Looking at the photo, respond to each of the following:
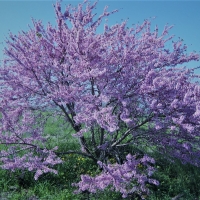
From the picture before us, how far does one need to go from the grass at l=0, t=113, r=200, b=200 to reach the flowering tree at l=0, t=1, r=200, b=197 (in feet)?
1.49

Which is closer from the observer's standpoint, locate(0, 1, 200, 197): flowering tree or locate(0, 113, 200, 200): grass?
locate(0, 1, 200, 197): flowering tree

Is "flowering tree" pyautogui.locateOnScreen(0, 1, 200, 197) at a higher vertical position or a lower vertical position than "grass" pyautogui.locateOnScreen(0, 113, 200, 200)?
higher

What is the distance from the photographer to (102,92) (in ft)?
12.6

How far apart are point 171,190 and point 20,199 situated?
300cm

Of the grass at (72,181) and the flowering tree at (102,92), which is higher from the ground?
the flowering tree at (102,92)

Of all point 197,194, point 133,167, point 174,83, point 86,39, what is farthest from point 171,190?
point 86,39

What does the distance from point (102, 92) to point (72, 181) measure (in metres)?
2.35

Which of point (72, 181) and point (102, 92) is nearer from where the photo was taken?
point (102, 92)

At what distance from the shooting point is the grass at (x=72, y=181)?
4.26 meters

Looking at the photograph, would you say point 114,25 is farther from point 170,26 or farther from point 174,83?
point 174,83

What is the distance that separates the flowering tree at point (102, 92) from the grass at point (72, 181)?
45cm

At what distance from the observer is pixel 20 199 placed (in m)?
4.12

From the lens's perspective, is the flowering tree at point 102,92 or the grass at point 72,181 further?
the grass at point 72,181

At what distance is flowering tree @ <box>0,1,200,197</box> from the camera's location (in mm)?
3689
